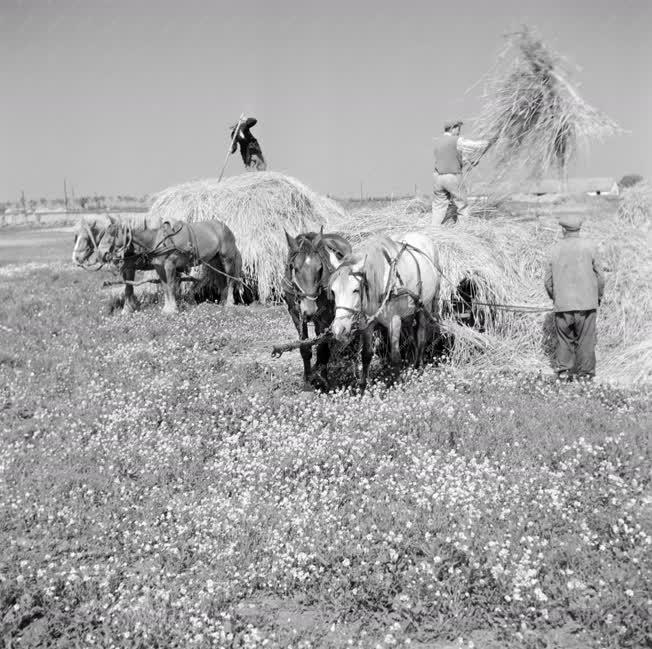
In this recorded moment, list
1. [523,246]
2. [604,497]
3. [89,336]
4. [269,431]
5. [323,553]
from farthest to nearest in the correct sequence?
1. [89,336]
2. [523,246]
3. [269,431]
4. [604,497]
5. [323,553]

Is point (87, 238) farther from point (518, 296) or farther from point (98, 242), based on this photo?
point (518, 296)

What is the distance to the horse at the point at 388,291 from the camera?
24.7 ft

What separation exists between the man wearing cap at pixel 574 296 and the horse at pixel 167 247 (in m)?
7.89

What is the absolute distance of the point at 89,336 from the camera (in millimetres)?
12594

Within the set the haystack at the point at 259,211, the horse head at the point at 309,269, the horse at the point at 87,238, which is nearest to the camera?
the horse head at the point at 309,269

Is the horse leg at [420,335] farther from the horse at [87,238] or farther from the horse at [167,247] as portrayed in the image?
the horse at [87,238]

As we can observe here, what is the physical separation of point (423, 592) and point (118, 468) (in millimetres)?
3685

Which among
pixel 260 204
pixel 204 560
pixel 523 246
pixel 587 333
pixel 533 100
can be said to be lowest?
pixel 204 560

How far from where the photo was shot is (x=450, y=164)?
12.0m

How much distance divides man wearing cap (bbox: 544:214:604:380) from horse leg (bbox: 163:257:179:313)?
8.50m

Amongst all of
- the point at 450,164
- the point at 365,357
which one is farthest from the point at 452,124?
the point at 365,357

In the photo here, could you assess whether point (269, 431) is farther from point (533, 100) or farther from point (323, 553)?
point (533, 100)

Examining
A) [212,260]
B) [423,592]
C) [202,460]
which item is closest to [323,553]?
[423,592]

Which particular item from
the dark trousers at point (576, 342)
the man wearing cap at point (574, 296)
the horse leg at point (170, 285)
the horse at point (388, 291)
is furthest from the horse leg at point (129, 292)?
the dark trousers at point (576, 342)
